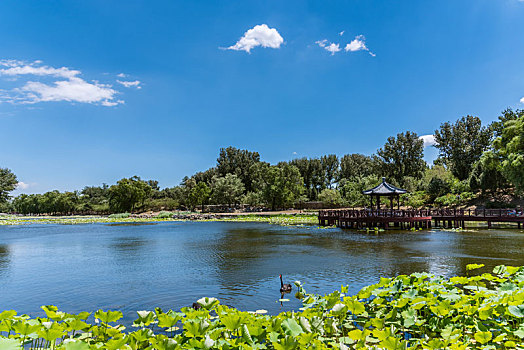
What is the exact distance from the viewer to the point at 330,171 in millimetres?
75750

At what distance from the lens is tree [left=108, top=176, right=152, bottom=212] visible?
77.8 meters

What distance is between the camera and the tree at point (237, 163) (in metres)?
80.9

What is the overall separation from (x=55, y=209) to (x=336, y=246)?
86795 mm

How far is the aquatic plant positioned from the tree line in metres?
30.9

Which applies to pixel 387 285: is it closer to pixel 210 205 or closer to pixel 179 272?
pixel 179 272

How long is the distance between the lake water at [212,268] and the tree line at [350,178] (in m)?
20.3

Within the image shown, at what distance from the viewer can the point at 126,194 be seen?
77.8m

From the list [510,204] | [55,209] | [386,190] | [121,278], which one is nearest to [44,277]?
[121,278]

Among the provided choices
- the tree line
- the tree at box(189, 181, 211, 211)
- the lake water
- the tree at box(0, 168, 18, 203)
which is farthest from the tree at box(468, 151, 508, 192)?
the tree at box(0, 168, 18, 203)

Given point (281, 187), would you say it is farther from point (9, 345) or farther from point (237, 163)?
point (9, 345)

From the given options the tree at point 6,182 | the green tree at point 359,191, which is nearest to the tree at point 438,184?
the green tree at point 359,191

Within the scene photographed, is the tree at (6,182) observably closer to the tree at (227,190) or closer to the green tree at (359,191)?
the tree at (227,190)

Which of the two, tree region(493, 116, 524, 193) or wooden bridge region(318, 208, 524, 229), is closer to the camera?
wooden bridge region(318, 208, 524, 229)

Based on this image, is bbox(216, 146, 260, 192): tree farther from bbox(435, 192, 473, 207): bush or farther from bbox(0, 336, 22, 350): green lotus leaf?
bbox(0, 336, 22, 350): green lotus leaf
